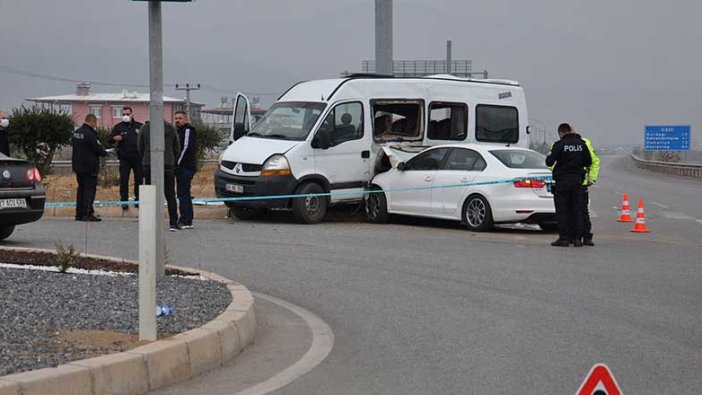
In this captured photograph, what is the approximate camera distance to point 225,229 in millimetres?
16500

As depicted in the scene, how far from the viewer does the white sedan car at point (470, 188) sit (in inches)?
635

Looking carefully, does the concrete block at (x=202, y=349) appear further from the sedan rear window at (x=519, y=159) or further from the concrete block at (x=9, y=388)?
the sedan rear window at (x=519, y=159)

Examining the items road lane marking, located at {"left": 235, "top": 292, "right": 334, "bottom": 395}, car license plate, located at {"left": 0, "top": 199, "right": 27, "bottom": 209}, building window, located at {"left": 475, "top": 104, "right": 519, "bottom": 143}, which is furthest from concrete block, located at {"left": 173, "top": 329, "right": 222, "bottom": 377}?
building window, located at {"left": 475, "top": 104, "right": 519, "bottom": 143}

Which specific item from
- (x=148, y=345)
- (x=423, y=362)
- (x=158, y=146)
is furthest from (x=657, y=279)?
(x=148, y=345)

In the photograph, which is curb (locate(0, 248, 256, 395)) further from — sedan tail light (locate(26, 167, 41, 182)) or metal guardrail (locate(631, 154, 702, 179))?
metal guardrail (locate(631, 154, 702, 179))

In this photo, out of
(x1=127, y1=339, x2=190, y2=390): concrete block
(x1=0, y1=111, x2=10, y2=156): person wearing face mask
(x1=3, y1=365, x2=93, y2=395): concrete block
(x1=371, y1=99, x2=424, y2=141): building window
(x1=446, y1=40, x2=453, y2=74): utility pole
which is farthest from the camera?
(x1=446, y1=40, x2=453, y2=74): utility pole

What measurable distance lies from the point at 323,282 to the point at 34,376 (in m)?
5.63

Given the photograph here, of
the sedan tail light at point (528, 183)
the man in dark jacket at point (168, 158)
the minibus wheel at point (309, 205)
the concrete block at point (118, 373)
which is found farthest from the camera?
the minibus wheel at point (309, 205)

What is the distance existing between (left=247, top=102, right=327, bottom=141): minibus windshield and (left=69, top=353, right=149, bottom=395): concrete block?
11836 millimetres

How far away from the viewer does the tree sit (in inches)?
1571

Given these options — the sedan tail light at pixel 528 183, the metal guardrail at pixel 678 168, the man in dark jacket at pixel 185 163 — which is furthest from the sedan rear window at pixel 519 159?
the metal guardrail at pixel 678 168

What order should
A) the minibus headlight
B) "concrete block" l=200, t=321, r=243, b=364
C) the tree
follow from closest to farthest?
"concrete block" l=200, t=321, r=243, b=364, the minibus headlight, the tree

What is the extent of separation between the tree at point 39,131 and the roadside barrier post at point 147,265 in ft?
111

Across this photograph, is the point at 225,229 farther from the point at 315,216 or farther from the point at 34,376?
the point at 34,376
